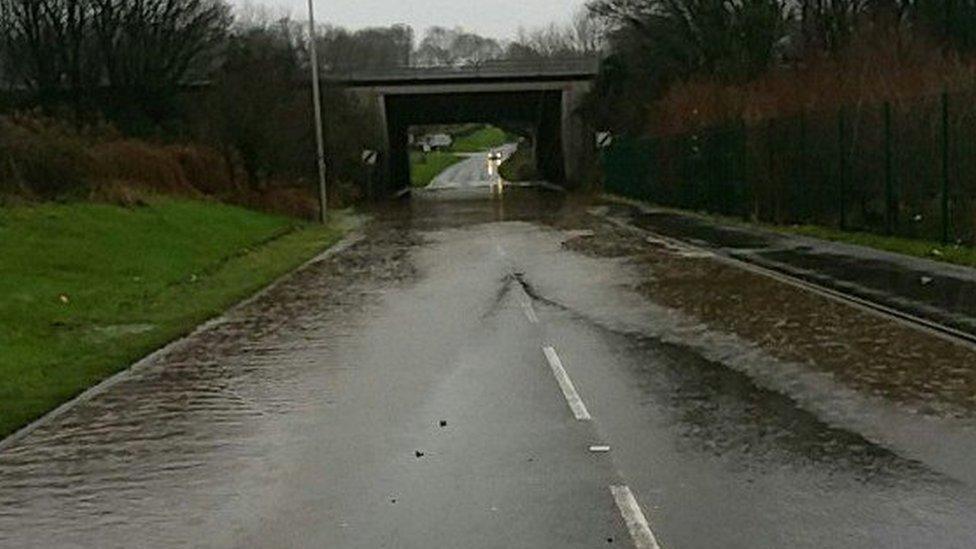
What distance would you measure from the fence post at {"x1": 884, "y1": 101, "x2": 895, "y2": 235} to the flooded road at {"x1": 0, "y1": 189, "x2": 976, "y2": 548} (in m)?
8.61

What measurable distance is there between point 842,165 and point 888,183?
7.32 ft

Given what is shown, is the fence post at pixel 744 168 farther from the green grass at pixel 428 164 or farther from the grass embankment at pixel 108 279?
the green grass at pixel 428 164

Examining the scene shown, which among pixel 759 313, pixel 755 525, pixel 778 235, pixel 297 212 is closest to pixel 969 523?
pixel 755 525

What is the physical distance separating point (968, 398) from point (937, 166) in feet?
42.9

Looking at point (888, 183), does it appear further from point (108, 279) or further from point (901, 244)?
point (108, 279)

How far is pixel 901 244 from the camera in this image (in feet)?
76.7

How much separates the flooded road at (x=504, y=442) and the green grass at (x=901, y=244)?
182 inches

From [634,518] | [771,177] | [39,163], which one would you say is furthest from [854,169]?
[634,518]

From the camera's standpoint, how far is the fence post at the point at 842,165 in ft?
87.4

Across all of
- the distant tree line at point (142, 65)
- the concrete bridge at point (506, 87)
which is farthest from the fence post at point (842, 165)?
the concrete bridge at point (506, 87)

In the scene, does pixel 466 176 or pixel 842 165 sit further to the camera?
pixel 466 176

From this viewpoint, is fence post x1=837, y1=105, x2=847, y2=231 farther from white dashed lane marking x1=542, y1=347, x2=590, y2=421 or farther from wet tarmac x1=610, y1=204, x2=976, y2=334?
white dashed lane marking x1=542, y1=347, x2=590, y2=421

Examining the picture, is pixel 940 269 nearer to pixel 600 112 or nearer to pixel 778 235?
pixel 778 235

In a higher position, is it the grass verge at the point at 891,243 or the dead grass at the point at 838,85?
the dead grass at the point at 838,85
